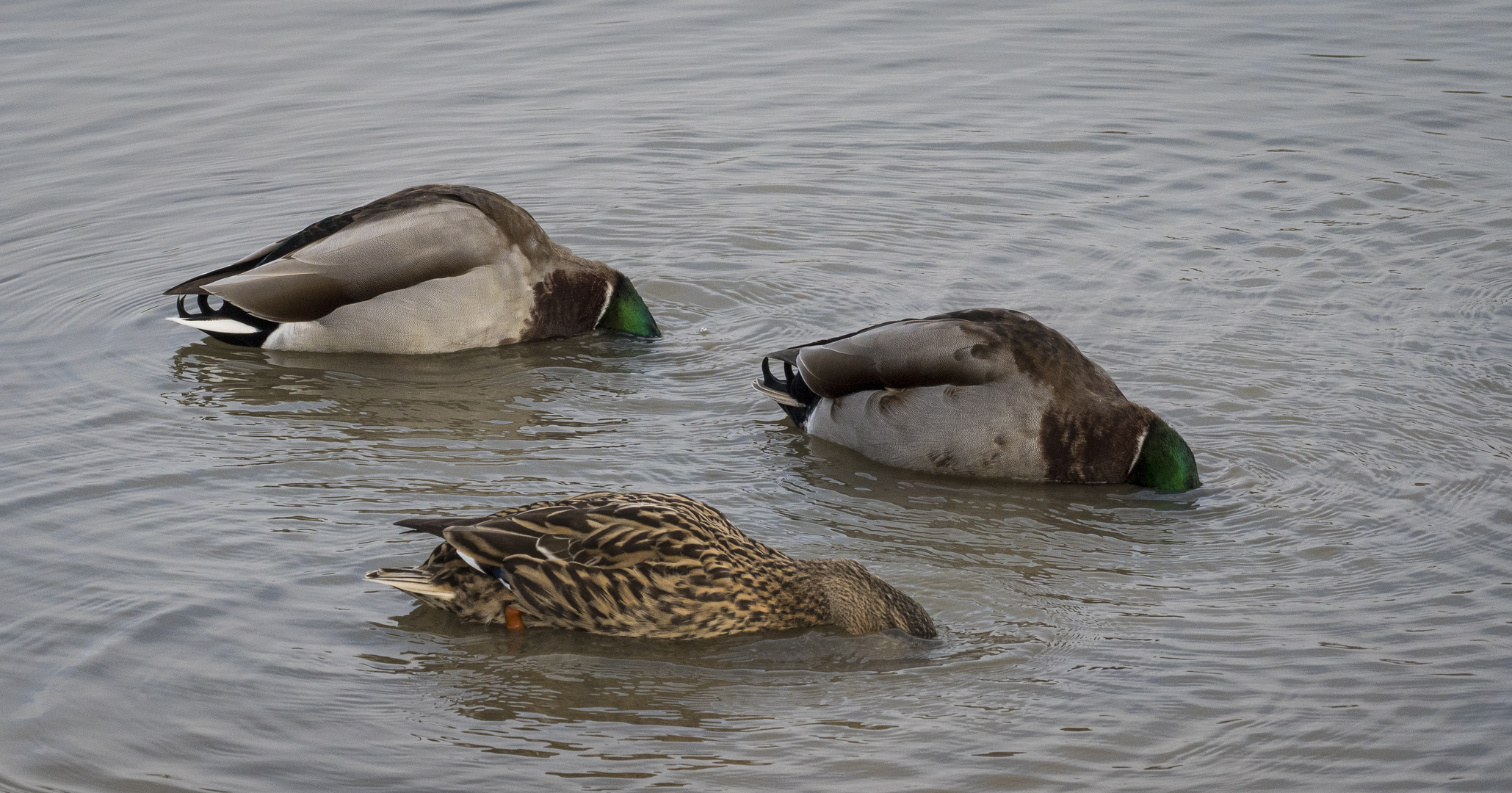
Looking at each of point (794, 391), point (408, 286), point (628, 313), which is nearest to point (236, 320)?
point (408, 286)

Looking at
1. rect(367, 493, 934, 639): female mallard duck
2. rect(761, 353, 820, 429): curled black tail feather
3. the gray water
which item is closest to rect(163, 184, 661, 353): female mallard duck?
the gray water

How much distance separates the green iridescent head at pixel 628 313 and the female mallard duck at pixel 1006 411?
1.82 m

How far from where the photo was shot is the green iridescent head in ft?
29.2

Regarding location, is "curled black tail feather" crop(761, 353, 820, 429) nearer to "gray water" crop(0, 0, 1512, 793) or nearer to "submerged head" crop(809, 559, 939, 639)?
"gray water" crop(0, 0, 1512, 793)

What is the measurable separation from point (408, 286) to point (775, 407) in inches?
81.7

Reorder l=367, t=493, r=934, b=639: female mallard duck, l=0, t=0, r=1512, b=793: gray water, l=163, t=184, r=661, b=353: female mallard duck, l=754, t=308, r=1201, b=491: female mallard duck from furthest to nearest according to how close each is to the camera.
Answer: l=163, t=184, r=661, b=353: female mallard duck
l=754, t=308, r=1201, b=491: female mallard duck
l=367, t=493, r=934, b=639: female mallard duck
l=0, t=0, r=1512, b=793: gray water

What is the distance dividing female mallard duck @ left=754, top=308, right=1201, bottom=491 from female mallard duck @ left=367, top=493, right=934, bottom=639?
1.76 metres

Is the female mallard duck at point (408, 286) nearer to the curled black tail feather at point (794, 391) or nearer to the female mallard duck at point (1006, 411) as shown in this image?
the curled black tail feather at point (794, 391)

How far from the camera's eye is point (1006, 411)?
712 centimetres

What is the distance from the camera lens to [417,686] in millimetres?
5223

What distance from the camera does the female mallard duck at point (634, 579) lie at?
17.7 ft

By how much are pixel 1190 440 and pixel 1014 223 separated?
316cm

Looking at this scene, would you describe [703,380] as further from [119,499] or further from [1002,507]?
[119,499]

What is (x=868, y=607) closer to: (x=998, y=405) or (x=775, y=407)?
(x=998, y=405)
